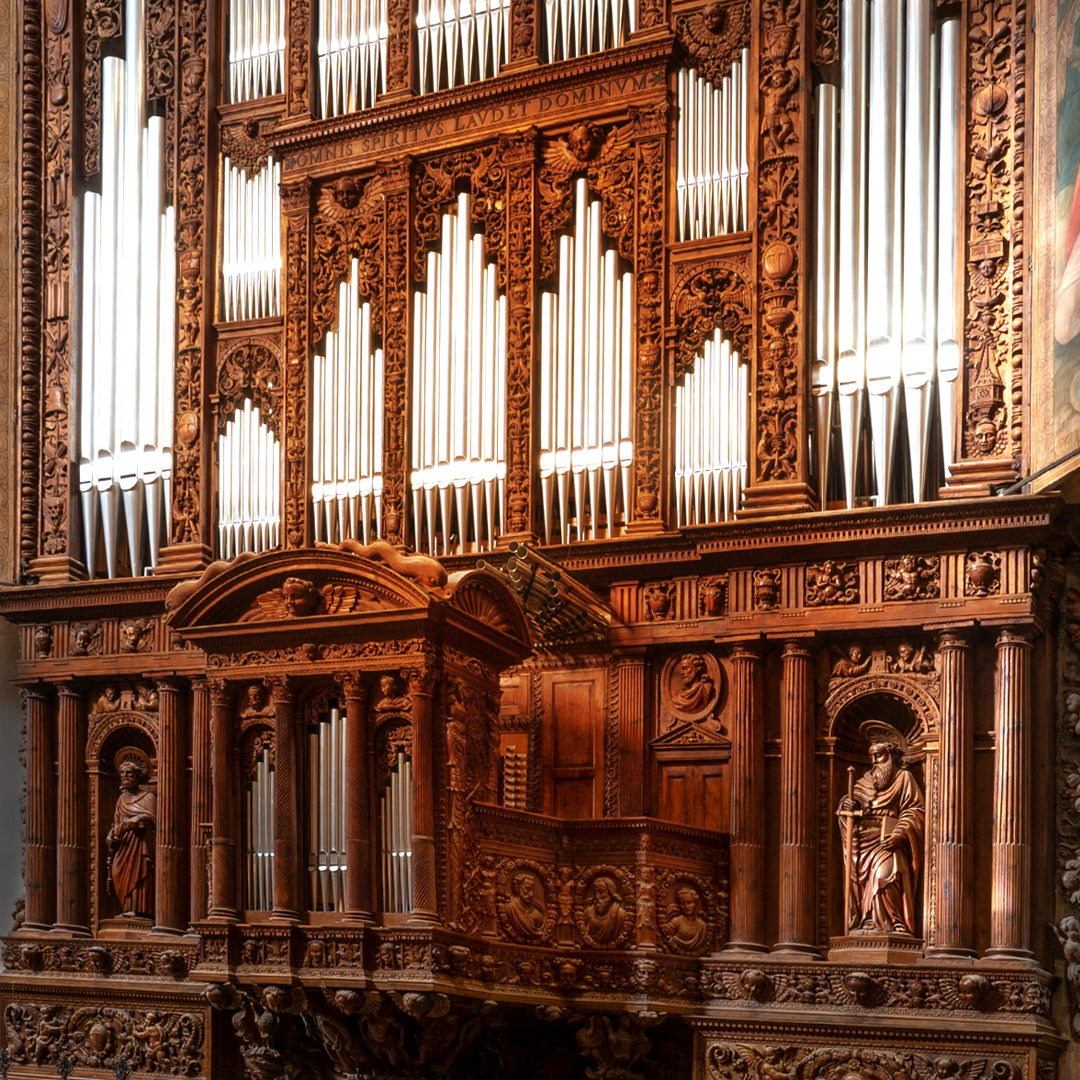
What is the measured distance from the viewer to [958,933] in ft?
47.9

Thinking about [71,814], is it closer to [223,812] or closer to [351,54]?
[223,812]

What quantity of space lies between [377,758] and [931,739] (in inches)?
176

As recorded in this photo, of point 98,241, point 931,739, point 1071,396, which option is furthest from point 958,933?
point 98,241

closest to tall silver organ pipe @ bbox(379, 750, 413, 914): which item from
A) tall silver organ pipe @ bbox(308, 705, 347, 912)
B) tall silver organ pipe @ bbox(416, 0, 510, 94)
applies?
tall silver organ pipe @ bbox(308, 705, 347, 912)

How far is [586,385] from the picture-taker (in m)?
17.1

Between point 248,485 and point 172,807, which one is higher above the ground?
point 248,485

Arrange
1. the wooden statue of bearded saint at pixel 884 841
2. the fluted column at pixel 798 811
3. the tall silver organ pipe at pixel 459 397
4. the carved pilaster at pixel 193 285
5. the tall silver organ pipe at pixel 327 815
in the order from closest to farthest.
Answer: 1. the tall silver organ pipe at pixel 327 815
2. the wooden statue of bearded saint at pixel 884 841
3. the fluted column at pixel 798 811
4. the tall silver organ pipe at pixel 459 397
5. the carved pilaster at pixel 193 285

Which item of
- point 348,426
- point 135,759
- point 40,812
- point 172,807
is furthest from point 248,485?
point 40,812

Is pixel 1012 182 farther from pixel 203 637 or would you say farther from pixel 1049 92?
pixel 203 637

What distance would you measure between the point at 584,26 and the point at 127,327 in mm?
5704

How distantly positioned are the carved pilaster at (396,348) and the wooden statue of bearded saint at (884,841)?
4.98 meters

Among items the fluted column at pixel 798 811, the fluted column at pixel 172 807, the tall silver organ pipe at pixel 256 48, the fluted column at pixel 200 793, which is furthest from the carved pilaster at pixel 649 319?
the fluted column at pixel 172 807

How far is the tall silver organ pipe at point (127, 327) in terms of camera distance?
63.2 feet

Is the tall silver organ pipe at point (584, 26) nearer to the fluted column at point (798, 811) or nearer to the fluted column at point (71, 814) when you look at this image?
the fluted column at point (798, 811)
